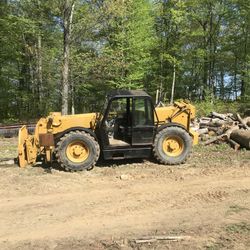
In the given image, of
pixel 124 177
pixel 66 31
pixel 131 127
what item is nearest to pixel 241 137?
pixel 131 127

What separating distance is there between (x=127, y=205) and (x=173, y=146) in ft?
11.3

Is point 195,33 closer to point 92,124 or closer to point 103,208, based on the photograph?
point 92,124

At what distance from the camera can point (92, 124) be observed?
1027 cm

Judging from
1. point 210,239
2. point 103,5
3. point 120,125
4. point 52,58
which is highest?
point 103,5

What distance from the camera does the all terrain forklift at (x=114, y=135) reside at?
9.89 metres

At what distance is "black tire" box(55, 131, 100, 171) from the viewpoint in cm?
981

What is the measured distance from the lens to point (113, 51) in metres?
19.1

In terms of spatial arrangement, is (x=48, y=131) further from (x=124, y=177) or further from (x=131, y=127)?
(x=124, y=177)

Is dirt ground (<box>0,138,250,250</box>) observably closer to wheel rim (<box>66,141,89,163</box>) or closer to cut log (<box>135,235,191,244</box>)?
cut log (<box>135,235,191,244</box>)

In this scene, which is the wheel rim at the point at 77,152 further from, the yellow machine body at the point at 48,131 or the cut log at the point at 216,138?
the cut log at the point at 216,138

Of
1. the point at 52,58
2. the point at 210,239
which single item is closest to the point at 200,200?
the point at 210,239

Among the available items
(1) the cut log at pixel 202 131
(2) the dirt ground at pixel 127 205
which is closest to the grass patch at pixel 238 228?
(2) the dirt ground at pixel 127 205

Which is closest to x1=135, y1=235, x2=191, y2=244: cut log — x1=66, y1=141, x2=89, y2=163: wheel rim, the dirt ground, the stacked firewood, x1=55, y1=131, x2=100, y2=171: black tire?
the dirt ground

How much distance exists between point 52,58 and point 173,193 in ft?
49.2
